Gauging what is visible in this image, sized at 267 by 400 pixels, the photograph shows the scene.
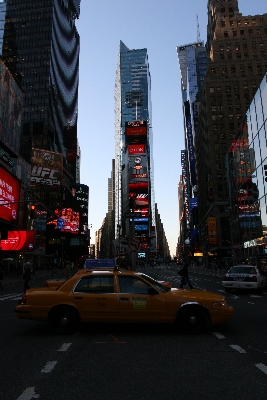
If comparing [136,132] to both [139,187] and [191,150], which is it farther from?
[191,150]

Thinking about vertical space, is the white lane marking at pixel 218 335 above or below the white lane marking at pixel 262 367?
below

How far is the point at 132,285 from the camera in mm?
8602

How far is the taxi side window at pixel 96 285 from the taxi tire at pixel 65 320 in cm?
55

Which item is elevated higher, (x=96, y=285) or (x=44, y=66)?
(x=44, y=66)

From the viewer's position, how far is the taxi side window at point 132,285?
27.9 ft

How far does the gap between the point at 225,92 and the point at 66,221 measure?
62498 mm

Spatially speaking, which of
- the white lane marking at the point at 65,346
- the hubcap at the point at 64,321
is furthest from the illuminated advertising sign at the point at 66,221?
the white lane marking at the point at 65,346

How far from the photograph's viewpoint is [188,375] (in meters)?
5.29

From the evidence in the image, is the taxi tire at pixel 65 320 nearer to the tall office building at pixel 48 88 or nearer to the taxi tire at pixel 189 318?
the taxi tire at pixel 189 318

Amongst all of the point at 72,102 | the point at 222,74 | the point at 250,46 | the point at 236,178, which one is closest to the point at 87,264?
the point at 236,178

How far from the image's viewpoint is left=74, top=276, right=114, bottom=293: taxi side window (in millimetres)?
8555

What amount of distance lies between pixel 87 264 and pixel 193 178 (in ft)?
414

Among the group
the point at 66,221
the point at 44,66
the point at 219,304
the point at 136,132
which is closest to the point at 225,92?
the point at 66,221

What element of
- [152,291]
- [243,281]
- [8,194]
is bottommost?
[243,281]
